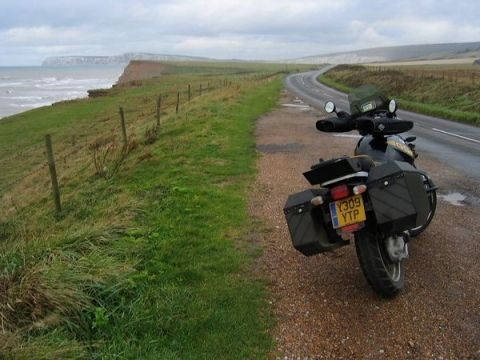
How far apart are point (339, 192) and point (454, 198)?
4.51m

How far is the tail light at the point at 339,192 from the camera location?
379cm

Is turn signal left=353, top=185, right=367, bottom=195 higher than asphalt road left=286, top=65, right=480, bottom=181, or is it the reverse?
turn signal left=353, top=185, right=367, bottom=195

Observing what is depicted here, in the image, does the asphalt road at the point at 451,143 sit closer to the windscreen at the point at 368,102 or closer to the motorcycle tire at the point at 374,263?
the windscreen at the point at 368,102

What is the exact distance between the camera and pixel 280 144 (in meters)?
12.6

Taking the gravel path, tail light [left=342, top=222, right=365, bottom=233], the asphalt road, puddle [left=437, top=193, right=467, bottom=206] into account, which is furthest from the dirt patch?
tail light [left=342, top=222, right=365, bottom=233]

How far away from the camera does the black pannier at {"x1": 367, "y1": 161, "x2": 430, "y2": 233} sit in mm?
3721

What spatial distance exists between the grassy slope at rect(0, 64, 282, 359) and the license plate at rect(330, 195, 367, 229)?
1.04 metres

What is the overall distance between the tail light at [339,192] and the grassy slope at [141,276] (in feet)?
3.94

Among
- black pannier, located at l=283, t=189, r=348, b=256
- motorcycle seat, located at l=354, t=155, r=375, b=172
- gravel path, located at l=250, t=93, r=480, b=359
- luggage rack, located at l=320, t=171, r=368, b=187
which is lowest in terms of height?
gravel path, located at l=250, t=93, r=480, b=359

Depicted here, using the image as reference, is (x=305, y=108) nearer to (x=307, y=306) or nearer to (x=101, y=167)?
(x=101, y=167)

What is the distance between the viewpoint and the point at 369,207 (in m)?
3.83

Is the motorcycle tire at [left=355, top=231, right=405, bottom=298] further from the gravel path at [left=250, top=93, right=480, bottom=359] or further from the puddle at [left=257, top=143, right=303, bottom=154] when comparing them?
the puddle at [left=257, top=143, right=303, bottom=154]

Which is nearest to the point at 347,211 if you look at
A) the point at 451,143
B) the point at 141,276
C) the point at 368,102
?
the point at 368,102

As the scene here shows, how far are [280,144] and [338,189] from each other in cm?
881
